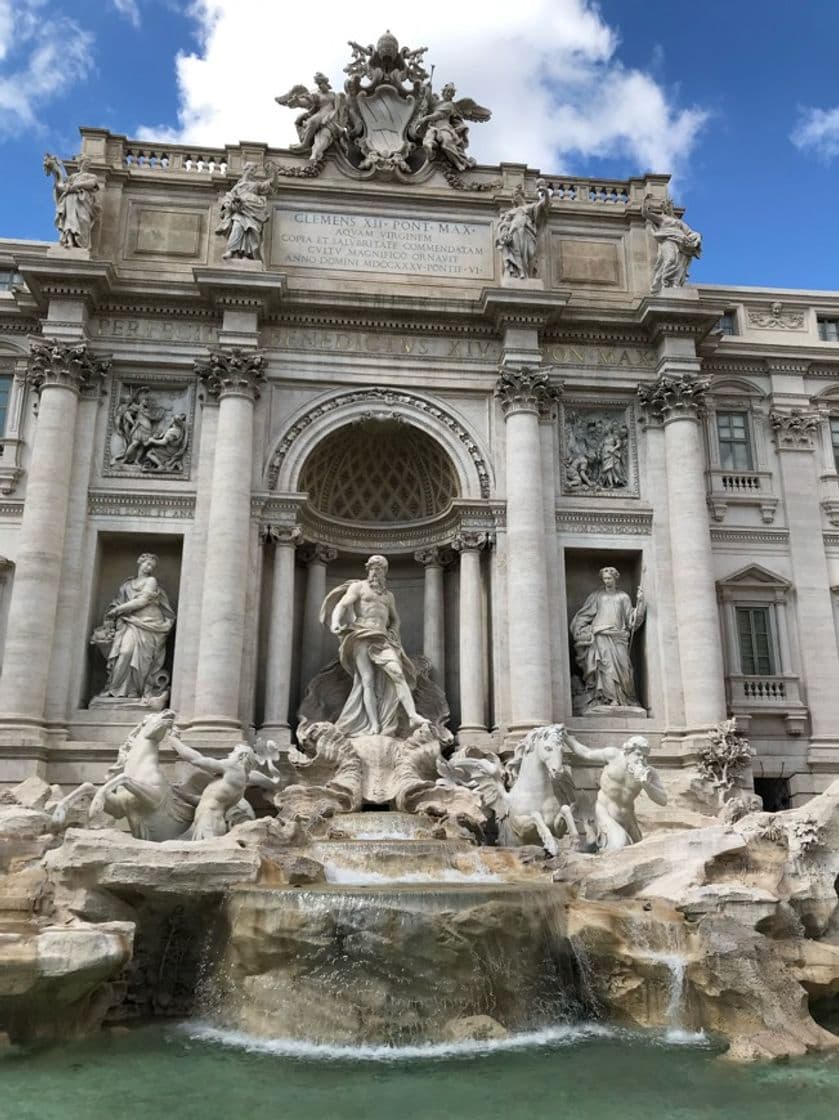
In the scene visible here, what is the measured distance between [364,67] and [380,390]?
804 centimetres

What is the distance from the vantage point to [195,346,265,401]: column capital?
62.3 ft

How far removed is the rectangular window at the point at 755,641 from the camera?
1988 cm

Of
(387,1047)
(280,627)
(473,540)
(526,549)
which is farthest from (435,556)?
(387,1047)

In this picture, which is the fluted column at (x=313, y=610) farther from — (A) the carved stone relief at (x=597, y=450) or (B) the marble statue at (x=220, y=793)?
(A) the carved stone relief at (x=597, y=450)

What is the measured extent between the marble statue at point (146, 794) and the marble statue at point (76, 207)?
10598 mm

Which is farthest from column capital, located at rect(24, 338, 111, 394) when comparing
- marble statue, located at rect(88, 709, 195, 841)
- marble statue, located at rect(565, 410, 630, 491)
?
marble statue, located at rect(565, 410, 630, 491)

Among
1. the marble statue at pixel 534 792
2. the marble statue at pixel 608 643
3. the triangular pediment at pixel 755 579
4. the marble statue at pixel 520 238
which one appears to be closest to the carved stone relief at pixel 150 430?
the marble statue at pixel 520 238

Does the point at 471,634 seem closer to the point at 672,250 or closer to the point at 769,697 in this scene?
the point at 769,697

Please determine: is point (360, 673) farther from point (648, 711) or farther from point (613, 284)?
point (613, 284)

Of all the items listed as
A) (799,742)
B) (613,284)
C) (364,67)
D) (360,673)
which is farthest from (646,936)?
(364,67)

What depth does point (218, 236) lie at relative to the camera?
20328 millimetres

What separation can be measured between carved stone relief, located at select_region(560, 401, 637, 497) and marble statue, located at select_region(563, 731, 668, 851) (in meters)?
7.39

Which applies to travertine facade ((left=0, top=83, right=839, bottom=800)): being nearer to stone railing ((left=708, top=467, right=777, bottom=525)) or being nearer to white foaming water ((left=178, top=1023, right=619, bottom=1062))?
stone railing ((left=708, top=467, right=777, bottom=525))

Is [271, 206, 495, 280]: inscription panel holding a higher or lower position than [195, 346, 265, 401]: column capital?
higher
